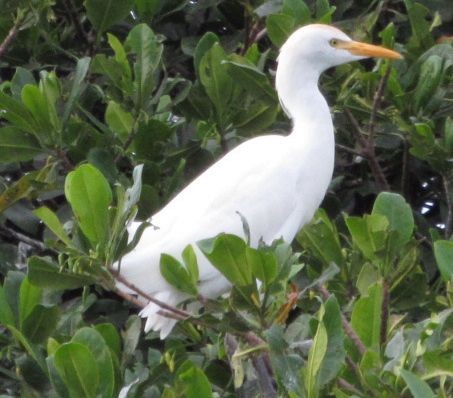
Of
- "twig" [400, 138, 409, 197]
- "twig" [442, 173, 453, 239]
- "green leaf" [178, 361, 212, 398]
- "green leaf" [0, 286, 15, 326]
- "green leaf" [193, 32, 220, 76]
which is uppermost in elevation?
"green leaf" [178, 361, 212, 398]

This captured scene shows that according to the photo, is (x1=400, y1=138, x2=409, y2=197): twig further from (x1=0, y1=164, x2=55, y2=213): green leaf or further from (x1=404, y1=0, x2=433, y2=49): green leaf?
(x1=0, y1=164, x2=55, y2=213): green leaf

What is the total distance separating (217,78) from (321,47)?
0.39 m

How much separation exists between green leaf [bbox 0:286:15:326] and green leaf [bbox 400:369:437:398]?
3.71ft

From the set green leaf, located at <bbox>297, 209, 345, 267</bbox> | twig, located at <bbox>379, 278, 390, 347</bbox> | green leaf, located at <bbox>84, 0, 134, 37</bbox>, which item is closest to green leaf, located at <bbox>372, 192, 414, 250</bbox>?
twig, located at <bbox>379, 278, 390, 347</bbox>

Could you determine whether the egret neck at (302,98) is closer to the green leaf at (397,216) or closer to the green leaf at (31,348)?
the green leaf at (397,216)

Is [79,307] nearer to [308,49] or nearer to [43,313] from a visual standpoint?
[43,313]

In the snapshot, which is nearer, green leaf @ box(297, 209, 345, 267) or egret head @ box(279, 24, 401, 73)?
green leaf @ box(297, 209, 345, 267)

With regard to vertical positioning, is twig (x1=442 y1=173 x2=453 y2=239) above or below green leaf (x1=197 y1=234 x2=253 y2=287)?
below

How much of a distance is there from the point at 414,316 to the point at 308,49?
0.90 metres

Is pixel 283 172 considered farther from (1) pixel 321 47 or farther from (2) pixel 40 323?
(2) pixel 40 323

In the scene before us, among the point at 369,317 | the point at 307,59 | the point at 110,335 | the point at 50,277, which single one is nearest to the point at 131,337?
the point at 110,335

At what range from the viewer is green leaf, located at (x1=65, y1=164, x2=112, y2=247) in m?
2.90

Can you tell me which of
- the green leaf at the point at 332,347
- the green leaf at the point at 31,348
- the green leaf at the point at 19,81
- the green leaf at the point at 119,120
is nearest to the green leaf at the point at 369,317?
the green leaf at the point at 332,347

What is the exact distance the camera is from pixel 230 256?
9.21ft
